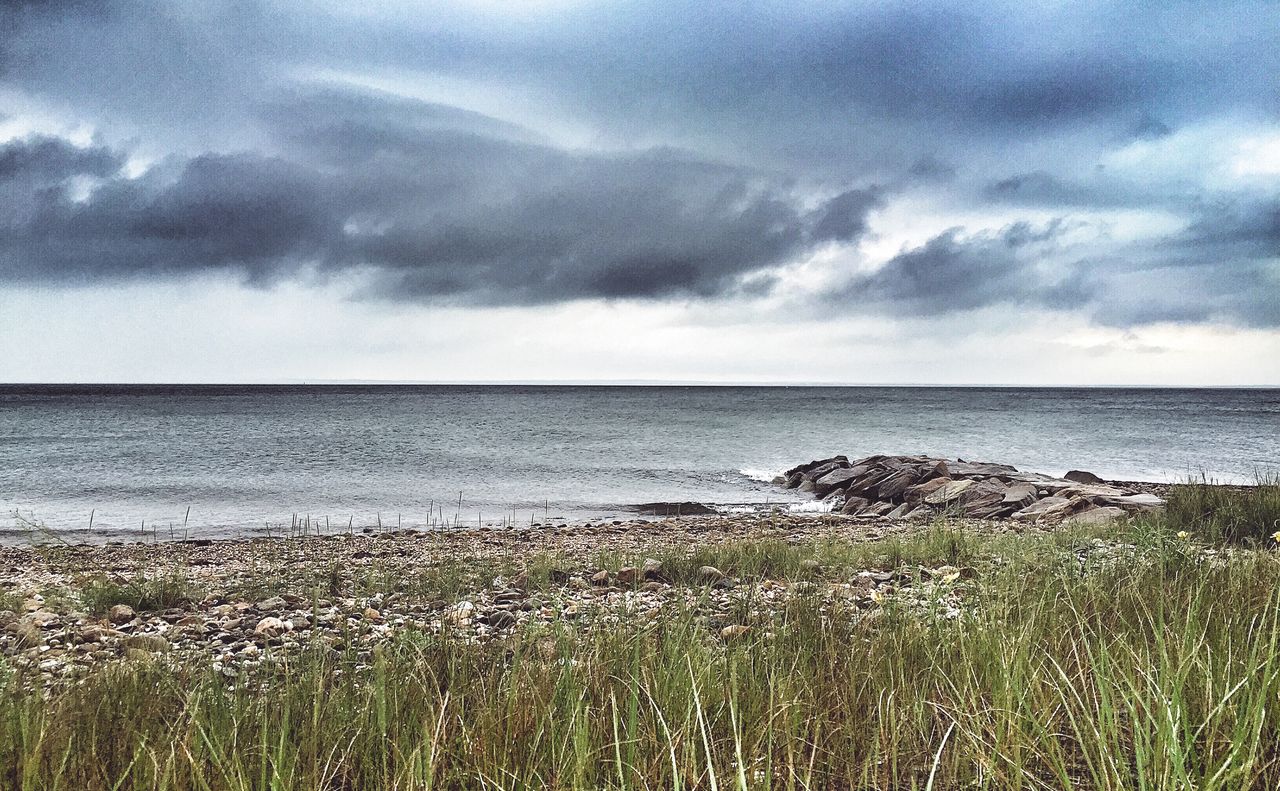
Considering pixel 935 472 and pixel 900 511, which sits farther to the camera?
pixel 935 472

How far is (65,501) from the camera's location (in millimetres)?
18266

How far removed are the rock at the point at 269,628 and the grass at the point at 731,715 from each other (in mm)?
1502

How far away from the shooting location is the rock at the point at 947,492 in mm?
16438

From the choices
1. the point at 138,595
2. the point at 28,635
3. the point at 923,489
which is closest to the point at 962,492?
the point at 923,489

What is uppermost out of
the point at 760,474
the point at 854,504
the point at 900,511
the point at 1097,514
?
the point at 1097,514

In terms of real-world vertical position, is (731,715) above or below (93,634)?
above

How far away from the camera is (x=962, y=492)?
1691cm

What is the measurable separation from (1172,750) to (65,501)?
74.6 ft

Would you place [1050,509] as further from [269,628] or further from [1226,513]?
[269,628]

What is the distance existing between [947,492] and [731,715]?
16.4 metres

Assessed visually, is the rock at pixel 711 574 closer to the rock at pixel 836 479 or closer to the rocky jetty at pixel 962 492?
the rocky jetty at pixel 962 492

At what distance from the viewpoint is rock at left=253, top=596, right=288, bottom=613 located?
20.9 ft

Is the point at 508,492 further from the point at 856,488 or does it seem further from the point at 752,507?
the point at 856,488

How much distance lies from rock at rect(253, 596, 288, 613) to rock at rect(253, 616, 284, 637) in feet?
2.29
